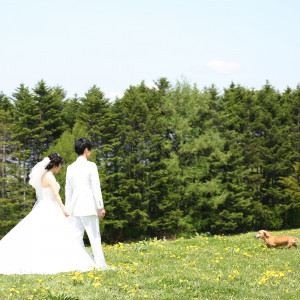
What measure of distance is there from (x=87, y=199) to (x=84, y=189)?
0.72ft

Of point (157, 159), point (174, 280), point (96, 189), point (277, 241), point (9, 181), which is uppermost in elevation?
point (157, 159)

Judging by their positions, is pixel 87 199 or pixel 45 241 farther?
pixel 45 241

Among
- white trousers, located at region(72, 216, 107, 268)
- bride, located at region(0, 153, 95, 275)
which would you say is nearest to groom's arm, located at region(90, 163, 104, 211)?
white trousers, located at region(72, 216, 107, 268)

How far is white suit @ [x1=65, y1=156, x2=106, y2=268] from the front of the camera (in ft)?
27.9

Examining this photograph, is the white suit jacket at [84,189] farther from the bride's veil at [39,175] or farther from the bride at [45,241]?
the bride's veil at [39,175]

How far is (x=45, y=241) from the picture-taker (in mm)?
9109

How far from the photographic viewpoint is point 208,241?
13055 mm

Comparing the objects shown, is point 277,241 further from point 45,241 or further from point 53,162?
point 53,162

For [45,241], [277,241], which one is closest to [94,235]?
[45,241]

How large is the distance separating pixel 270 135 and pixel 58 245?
4893 cm

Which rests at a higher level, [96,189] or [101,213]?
[96,189]

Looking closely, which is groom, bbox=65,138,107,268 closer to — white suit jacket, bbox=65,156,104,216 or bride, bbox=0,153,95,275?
white suit jacket, bbox=65,156,104,216

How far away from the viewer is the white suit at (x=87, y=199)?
27.9 ft

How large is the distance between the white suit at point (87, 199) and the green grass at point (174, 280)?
29.8 inches
